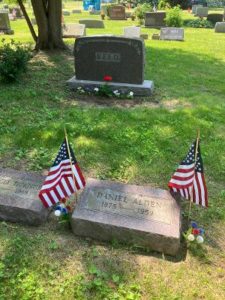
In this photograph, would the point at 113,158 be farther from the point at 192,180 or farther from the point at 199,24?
the point at 199,24

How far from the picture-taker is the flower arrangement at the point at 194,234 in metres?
3.96

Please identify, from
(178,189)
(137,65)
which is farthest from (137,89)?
(178,189)

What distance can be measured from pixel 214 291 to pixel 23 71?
7.89 m

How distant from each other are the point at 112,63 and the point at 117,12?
976 inches

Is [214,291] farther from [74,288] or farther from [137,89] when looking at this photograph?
[137,89]

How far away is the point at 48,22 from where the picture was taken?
12289mm

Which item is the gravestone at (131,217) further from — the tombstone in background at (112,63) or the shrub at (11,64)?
the shrub at (11,64)

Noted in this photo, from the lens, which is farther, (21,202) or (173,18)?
(173,18)

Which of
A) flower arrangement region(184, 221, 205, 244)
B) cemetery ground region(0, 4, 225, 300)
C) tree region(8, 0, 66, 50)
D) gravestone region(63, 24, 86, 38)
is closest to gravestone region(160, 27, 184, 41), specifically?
gravestone region(63, 24, 86, 38)

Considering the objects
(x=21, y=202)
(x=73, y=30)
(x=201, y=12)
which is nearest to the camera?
(x=21, y=202)

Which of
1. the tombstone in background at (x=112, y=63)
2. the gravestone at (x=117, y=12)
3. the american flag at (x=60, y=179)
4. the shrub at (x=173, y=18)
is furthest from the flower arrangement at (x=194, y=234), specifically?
the gravestone at (x=117, y=12)

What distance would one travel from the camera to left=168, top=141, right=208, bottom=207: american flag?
391 centimetres

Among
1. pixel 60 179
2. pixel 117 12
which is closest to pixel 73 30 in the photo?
pixel 117 12

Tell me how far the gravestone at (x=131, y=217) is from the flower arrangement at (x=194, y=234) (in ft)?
0.73
